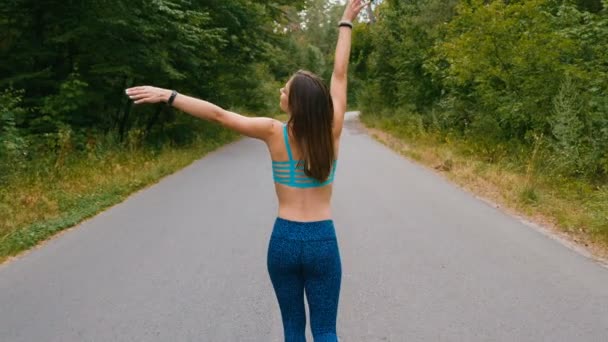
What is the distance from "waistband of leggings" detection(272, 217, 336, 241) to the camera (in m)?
2.57

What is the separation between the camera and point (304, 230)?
2576mm

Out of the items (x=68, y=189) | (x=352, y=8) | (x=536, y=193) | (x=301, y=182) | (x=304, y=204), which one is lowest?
(x=68, y=189)

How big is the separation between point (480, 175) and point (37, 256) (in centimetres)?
866

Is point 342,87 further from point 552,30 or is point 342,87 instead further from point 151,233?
point 552,30

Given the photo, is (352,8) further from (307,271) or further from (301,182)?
(307,271)

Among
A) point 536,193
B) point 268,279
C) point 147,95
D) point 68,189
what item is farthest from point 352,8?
point 68,189

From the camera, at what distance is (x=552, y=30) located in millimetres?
12367

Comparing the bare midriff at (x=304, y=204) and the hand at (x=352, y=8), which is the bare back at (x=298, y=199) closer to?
the bare midriff at (x=304, y=204)

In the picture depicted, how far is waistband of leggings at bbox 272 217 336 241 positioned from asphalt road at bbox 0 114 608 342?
5.79 ft

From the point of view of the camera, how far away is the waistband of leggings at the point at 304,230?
257cm

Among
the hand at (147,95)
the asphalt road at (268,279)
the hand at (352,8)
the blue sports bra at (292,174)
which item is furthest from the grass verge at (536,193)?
the hand at (147,95)

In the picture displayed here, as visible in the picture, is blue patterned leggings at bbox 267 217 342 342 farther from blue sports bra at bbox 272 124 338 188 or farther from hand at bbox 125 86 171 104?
hand at bbox 125 86 171 104

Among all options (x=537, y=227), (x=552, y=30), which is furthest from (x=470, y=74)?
(x=537, y=227)

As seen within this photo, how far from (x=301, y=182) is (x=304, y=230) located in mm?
221
